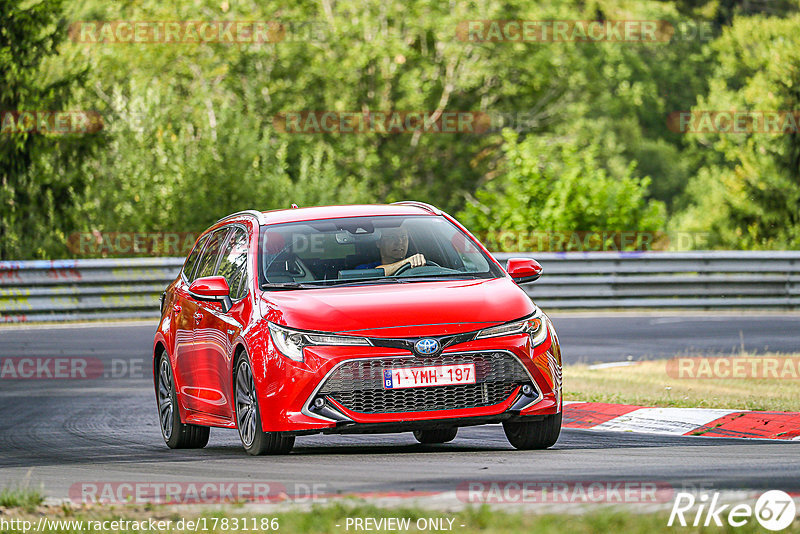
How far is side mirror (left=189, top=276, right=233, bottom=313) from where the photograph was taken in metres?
9.65

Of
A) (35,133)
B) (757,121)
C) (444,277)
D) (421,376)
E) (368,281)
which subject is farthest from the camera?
(757,121)

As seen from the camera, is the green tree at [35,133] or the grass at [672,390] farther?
the green tree at [35,133]

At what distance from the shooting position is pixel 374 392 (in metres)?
8.62

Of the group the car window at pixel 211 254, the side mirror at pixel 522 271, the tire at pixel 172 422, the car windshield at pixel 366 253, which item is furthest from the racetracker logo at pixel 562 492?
the car window at pixel 211 254

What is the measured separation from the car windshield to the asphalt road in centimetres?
116

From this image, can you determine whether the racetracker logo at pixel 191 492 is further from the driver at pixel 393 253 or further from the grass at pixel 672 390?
the grass at pixel 672 390

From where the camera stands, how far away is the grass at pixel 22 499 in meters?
6.96

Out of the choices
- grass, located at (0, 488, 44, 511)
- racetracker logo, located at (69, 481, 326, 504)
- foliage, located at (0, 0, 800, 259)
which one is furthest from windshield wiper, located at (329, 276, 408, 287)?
foliage, located at (0, 0, 800, 259)

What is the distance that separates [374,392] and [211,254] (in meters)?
2.88

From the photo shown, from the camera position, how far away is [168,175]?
32.0m

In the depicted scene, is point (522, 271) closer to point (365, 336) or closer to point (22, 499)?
point (365, 336)

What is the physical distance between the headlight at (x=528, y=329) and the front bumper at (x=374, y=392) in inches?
1.7

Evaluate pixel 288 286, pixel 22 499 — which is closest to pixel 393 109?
pixel 288 286

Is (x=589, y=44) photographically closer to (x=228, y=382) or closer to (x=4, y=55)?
(x=4, y=55)
